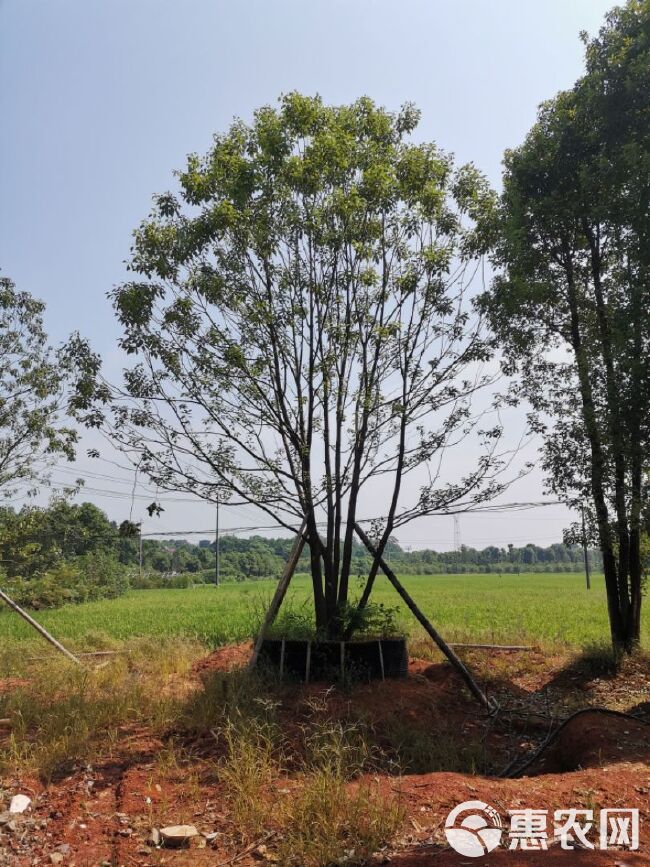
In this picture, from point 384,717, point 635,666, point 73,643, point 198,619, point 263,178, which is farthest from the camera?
point 198,619

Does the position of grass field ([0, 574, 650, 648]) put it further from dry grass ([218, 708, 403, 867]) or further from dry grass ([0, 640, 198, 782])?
dry grass ([218, 708, 403, 867])

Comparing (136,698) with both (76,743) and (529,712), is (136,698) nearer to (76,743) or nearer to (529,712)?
(76,743)

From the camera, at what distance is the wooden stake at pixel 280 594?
792cm

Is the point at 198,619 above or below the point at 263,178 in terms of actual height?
below

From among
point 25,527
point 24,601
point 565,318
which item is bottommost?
point 24,601

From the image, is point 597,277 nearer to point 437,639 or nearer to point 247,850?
point 437,639

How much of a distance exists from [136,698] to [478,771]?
380 cm

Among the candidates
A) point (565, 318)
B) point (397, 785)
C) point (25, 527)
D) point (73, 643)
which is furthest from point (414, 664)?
point (25, 527)

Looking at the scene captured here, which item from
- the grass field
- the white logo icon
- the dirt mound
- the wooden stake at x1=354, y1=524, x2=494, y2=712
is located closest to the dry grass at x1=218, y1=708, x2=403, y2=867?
the white logo icon

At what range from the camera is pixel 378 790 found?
14.7 feet

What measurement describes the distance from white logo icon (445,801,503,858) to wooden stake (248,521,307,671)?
403cm

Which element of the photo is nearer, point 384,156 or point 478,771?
point 478,771

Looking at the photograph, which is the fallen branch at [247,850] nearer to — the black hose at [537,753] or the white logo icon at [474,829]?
the white logo icon at [474,829]

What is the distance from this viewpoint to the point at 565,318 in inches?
427
